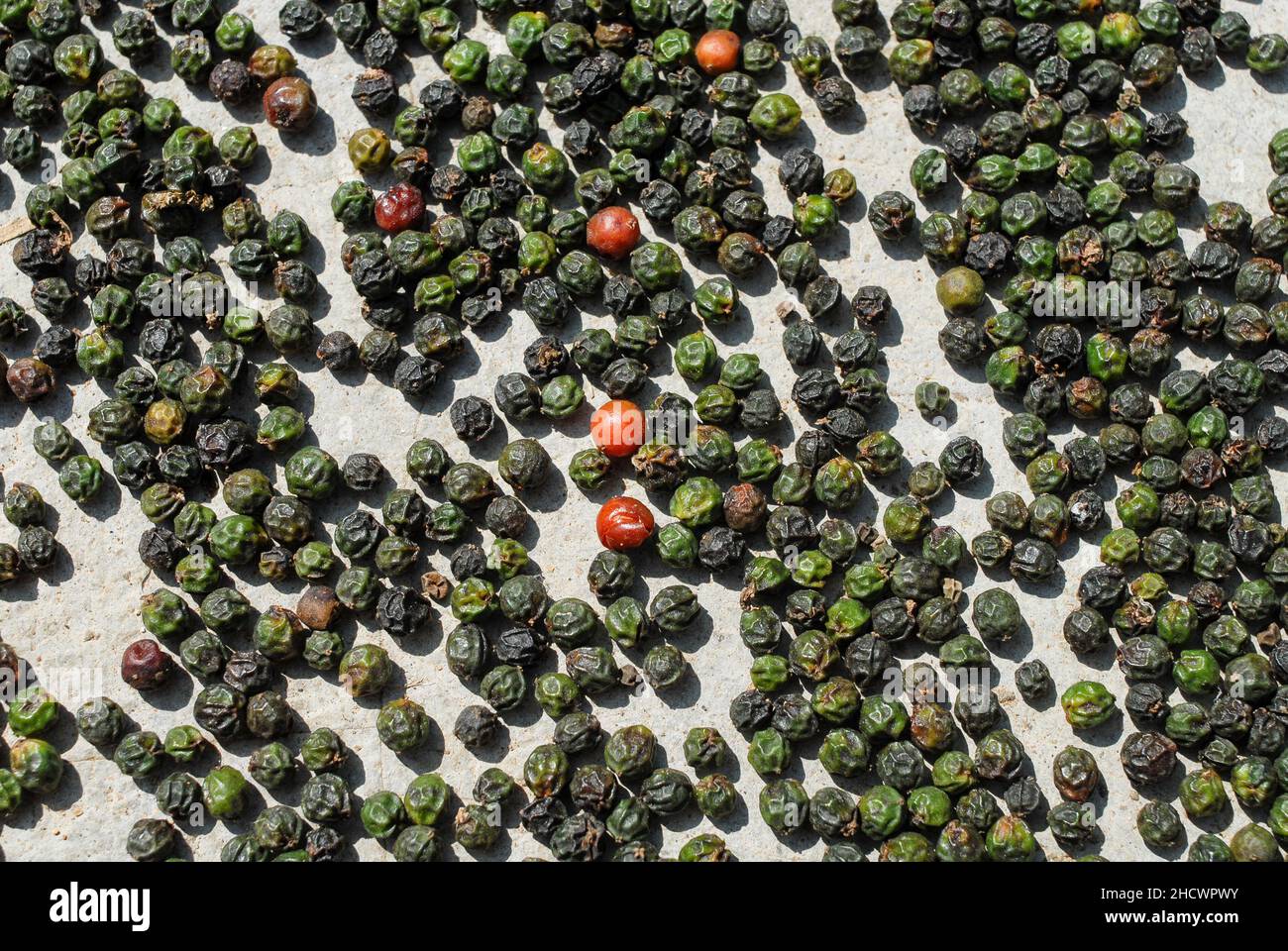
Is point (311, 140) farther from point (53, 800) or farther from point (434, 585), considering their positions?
point (53, 800)

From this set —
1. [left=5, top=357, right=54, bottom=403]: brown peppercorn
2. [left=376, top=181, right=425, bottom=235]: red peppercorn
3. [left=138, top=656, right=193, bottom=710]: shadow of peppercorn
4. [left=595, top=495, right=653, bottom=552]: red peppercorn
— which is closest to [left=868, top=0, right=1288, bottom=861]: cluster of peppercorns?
[left=595, top=495, right=653, bottom=552]: red peppercorn

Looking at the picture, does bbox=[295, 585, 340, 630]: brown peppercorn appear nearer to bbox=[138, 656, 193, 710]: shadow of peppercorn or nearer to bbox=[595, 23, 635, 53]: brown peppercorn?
bbox=[138, 656, 193, 710]: shadow of peppercorn

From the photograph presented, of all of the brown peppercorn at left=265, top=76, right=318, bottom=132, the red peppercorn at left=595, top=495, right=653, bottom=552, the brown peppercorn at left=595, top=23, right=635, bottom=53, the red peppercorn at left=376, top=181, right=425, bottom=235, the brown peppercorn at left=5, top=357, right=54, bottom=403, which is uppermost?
the brown peppercorn at left=595, top=23, right=635, bottom=53

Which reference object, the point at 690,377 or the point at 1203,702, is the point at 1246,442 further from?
the point at 690,377

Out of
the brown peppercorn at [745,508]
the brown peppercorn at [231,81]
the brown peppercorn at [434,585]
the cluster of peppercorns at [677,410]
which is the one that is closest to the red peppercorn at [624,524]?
Result: the cluster of peppercorns at [677,410]

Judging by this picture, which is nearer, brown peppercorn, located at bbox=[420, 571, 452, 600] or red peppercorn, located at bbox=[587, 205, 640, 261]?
brown peppercorn, located at bbox=[420, 571, 452, 600]

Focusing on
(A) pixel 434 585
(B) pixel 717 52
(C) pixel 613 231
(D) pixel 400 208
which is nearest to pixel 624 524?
(A) pixel 434 585
